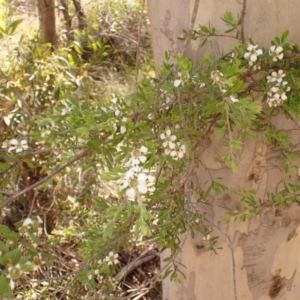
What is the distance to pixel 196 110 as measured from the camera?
0.85m

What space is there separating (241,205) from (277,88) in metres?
0.34

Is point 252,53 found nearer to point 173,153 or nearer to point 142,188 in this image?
point 173,153

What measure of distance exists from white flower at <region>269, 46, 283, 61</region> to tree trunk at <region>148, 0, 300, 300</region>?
6 cm

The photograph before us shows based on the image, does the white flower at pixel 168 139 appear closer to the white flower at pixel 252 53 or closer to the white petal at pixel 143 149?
the white petal at pixel 143 149

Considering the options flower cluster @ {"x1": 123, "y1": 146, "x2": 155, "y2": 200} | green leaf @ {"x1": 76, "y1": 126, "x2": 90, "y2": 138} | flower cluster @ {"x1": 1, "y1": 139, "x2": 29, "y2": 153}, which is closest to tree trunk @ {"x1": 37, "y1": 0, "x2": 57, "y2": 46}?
flower cluster @ {"x1": 1, "y1": 139, "x2": 29, "y2": 153}

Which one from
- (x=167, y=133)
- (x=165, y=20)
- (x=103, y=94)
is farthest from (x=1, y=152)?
(x=103, y=94)

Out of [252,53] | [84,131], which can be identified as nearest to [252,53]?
[252,53]

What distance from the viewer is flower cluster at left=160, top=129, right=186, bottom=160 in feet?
2.76

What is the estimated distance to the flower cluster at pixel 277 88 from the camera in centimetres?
86

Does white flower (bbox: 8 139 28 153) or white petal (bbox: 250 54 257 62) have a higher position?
white petal (bbox: 250 54 257 62)

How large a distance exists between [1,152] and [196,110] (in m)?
0.39

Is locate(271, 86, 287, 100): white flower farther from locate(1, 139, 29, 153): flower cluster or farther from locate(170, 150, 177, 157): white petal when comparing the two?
locate(1, 139, 29, 153): flower cluster

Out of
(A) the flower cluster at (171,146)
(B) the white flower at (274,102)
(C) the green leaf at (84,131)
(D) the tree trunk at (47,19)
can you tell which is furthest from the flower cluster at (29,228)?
(D) the tree trunk at (47,19)

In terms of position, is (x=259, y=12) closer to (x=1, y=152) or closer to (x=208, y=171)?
(x=208, y=171)
